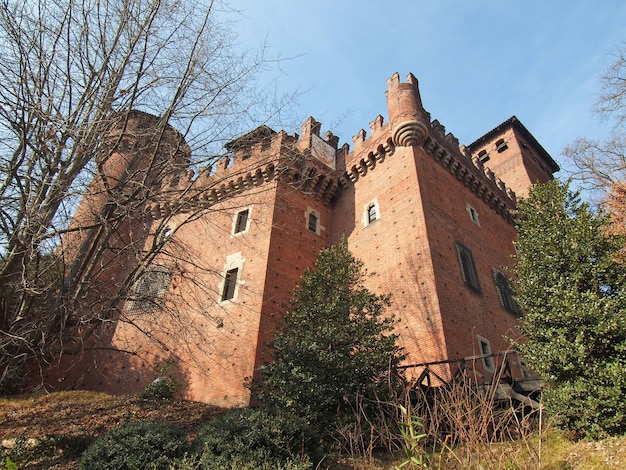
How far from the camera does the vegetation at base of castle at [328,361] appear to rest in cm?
835

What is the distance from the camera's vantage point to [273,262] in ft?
45.2

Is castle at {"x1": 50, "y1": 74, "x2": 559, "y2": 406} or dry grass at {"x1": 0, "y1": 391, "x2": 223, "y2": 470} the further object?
castle at {"x1": 50, "y1": 74, "x2": 559, "y2": 406}

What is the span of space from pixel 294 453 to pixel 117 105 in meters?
6.33

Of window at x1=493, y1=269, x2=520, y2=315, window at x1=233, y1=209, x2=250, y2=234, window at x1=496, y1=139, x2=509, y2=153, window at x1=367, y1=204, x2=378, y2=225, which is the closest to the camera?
window at x1=493, y1=269, x2=520, y2=315

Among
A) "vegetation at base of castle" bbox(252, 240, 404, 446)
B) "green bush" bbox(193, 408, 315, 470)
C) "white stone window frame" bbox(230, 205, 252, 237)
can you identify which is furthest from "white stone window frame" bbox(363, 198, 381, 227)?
"green bush" bbox(193, 408, 315, 470)

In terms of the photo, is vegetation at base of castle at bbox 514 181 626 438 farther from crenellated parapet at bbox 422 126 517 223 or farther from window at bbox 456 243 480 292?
crenellated parapet at bbox 422 126 517 223

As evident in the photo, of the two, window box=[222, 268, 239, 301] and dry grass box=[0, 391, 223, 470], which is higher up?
Answer: window box=[222, 268, 239, 301]

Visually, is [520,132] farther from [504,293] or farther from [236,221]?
[236,221]

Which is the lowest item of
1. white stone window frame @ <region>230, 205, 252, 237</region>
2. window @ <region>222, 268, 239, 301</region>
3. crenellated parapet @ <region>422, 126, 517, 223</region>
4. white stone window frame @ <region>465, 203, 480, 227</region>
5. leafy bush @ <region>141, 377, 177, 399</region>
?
leafy bush @ <region>141, 377, 177, 399</region>

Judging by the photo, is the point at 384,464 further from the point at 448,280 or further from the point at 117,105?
the point at 117,105

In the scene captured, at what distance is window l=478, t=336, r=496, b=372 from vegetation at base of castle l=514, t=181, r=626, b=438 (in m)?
3.70

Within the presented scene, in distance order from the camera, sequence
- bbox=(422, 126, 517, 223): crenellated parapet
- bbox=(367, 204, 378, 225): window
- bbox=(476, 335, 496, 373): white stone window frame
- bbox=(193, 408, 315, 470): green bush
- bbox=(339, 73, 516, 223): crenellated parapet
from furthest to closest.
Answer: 1. bbox=(422, 126, 517, 223): crenellated parapet
2. bbox=(339, 73, 516, 223): crenellated parapet
3. bbox=(367, 204, 378, 225): window
4. bbox=(476, 335, 496, 373): white stone window frame
5. bbox=(193, 408, 315, 470): green bush

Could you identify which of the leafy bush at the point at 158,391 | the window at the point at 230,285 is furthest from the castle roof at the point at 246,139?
the leafy bush at the point at 158,391

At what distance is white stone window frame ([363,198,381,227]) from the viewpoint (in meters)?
15.5
